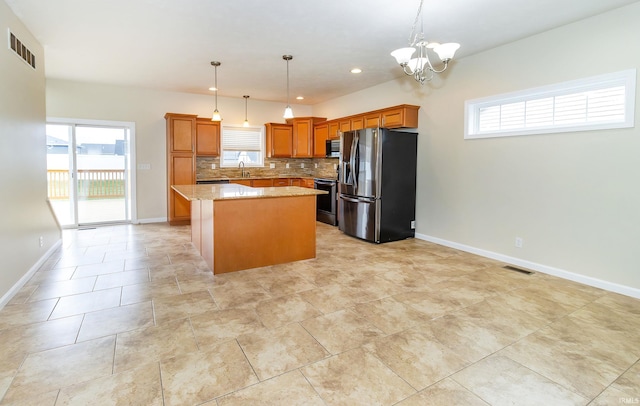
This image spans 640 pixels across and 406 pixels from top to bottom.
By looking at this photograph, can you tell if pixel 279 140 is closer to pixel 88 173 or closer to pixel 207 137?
pixel 207 137

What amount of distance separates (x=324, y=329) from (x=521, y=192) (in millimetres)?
3016

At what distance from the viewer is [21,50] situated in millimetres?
3443

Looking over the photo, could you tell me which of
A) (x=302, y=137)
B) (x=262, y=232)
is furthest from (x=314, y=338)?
(x=302, y=137)

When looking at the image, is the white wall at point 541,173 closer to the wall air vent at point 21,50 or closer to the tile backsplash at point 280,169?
the tile backsplash at point 280,169

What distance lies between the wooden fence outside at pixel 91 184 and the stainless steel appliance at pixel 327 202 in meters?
3.92

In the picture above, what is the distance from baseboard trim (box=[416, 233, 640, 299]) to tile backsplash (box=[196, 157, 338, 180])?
3.26 meters

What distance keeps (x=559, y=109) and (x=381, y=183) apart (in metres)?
2.30

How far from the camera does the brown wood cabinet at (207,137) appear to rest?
6711mm

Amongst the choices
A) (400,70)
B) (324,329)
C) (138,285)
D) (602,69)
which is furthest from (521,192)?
(138,285)

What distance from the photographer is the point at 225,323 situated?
8.24 ft

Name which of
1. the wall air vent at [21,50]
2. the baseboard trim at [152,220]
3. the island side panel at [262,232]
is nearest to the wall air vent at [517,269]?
the island side panel at [262,232]

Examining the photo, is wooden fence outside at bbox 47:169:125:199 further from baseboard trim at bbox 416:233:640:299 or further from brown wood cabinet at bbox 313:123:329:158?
baseboard trim at bbox 416:233:640:299

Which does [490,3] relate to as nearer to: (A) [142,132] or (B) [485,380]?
(B) [485,380]

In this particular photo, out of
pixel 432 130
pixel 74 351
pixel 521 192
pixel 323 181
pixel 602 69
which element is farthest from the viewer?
pixel 323 181
